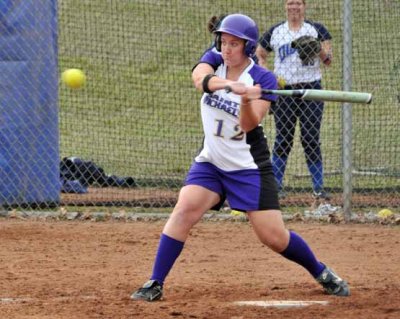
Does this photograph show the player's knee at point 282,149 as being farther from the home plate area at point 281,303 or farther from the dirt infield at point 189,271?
the home plate area at point 281,303

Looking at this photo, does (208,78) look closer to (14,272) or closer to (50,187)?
(14,272)

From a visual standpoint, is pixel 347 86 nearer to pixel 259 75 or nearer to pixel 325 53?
pixel 325 53

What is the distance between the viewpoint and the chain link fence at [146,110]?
9.57 m

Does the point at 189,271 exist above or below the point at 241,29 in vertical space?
below

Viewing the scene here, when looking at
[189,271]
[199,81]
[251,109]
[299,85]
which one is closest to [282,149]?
[299,85]

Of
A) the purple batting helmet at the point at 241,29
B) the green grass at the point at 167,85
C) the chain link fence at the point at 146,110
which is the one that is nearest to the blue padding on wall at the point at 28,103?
the chain link fence at the point at 146,110

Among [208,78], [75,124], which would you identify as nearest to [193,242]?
[208,78]

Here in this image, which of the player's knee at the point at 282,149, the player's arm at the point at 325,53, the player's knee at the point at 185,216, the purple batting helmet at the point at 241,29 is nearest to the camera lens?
the purple batting helmet at the point at 241,29

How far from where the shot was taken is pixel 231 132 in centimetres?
561

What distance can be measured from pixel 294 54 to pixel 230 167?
4.07 metres

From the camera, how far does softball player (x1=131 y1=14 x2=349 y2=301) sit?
5551 mm

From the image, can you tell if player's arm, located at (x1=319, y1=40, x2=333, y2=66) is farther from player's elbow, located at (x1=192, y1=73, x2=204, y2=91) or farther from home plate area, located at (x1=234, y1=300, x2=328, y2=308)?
home plate area, located at (x1=234, y1=300, x2=328, y2=308)

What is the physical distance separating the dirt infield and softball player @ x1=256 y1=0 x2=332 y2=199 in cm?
77

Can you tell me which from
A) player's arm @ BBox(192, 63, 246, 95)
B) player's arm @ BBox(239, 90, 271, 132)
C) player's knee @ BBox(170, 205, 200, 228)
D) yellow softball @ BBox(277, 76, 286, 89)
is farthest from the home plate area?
yellow softball @ BBox(277, 76, 286, 89)
